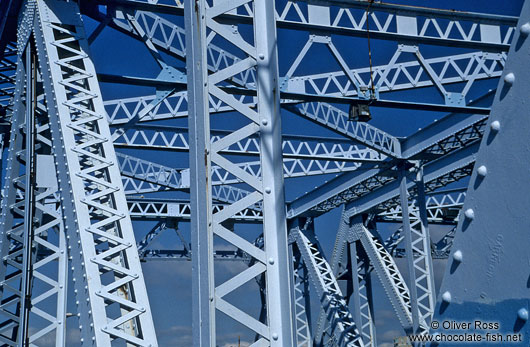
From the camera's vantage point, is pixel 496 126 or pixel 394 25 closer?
pixel 496 126

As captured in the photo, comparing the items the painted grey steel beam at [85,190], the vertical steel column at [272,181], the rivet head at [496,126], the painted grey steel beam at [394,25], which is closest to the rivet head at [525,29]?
the rivet head at [496,126]

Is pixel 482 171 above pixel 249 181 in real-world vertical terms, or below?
above

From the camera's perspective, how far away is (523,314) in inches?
75.0

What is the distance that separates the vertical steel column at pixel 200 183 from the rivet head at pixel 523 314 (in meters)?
2.09

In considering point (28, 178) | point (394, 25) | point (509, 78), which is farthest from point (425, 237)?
point (509, 78)

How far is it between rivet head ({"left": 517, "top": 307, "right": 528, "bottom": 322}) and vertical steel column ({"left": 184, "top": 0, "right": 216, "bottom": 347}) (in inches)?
82.1

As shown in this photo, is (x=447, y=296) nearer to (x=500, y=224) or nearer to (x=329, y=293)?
(x=500, y=224)

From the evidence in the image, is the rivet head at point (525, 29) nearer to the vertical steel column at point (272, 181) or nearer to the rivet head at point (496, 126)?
the rivet head at point (496, 126)

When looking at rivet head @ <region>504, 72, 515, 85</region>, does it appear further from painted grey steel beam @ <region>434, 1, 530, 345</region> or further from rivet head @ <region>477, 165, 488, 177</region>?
rivet head @ <region>477, 165, 488, 177</region>

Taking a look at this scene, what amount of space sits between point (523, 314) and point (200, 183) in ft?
7.81

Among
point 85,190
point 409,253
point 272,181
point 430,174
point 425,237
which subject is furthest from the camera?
point 430,174

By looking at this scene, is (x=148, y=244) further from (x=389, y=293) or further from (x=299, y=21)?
(x=299, y=21)

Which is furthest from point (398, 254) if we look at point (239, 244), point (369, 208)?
point (239, 244)

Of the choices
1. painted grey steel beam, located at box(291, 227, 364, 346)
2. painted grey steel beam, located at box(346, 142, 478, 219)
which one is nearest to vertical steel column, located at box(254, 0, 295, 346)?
painted grey steel beam, located at box(346, 142, 478, 219)
